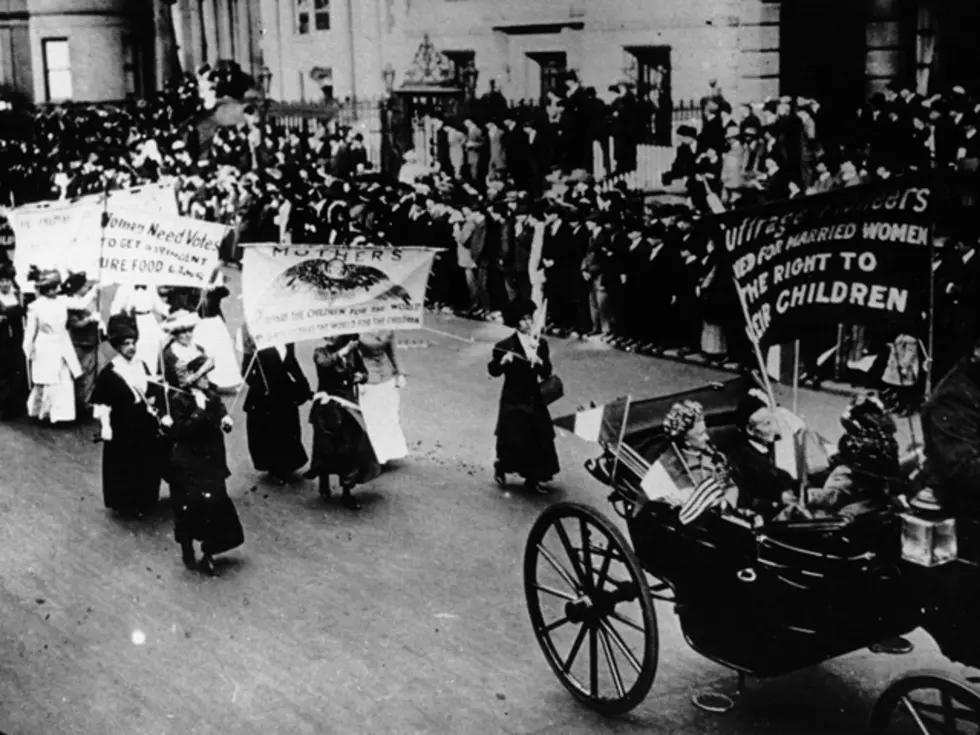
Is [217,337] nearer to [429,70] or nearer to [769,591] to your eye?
[769,591]

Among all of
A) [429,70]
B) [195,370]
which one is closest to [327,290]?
[195,370]

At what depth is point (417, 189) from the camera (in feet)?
79.9

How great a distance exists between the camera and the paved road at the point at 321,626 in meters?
7.90

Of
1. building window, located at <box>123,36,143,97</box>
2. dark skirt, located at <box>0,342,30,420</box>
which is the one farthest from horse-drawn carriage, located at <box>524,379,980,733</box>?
building window, located at <box>123,36,143,97</box>

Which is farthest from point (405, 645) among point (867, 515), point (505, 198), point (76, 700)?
point (505, 198)

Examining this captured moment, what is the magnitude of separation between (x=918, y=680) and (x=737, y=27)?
2027 centimetres

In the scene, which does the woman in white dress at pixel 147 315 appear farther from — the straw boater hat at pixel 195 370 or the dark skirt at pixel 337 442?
the straw boater hat at pixel 195 370

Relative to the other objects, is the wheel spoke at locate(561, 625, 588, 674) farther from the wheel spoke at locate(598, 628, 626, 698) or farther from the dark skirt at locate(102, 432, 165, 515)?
the dark skirt at locate(102, 432, 165, 515)

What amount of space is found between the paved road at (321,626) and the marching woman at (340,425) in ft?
0.76

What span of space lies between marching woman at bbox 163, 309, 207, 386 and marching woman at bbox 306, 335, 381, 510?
136 cm

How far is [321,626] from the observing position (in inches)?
364

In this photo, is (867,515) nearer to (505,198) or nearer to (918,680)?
(918,680)

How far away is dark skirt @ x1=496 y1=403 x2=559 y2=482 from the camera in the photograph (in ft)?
39.3

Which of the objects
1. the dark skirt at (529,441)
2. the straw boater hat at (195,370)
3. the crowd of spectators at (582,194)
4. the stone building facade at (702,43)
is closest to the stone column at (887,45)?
the stone building facade at (702,43)
